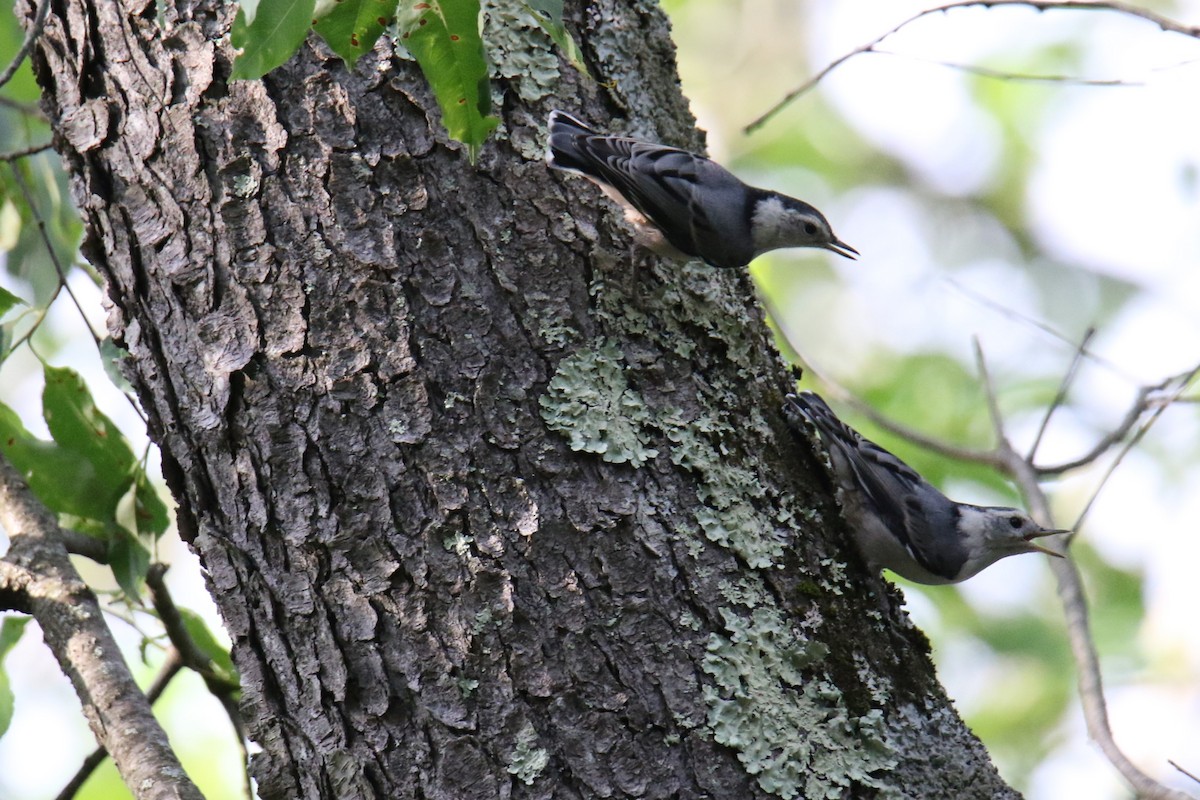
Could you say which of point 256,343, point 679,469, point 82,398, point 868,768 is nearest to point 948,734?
point 868,768

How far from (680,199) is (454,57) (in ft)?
3.92

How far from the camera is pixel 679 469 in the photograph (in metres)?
2.05

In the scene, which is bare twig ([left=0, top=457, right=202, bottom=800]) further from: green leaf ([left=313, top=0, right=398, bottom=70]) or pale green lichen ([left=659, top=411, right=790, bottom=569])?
green leaf ([left=313, top=0, right=398, bottom=70])

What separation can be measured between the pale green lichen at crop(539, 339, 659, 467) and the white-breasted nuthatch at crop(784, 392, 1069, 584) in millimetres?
446

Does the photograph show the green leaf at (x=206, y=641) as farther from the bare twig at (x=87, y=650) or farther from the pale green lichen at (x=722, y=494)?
the pale green lichen at (x=722, y=494)

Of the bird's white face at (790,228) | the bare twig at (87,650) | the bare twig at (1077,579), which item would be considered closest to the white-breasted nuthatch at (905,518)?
the bare twig at (1077,579)

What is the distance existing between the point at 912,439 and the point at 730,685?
154 centimetres

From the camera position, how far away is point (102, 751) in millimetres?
2379

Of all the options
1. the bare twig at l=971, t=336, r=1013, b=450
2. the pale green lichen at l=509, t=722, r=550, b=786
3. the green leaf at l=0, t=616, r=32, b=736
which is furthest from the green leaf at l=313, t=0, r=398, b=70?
the bare twig at l=971, t=336, r=1013, b=450

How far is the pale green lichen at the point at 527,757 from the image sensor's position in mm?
1795

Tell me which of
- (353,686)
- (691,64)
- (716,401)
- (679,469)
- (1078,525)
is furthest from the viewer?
(691,64)

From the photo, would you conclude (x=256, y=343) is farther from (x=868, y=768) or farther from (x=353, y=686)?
(x=868, y=768)

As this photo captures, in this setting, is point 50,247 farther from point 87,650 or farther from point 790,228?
point 790,228

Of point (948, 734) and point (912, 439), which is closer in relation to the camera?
point (948, 734)
